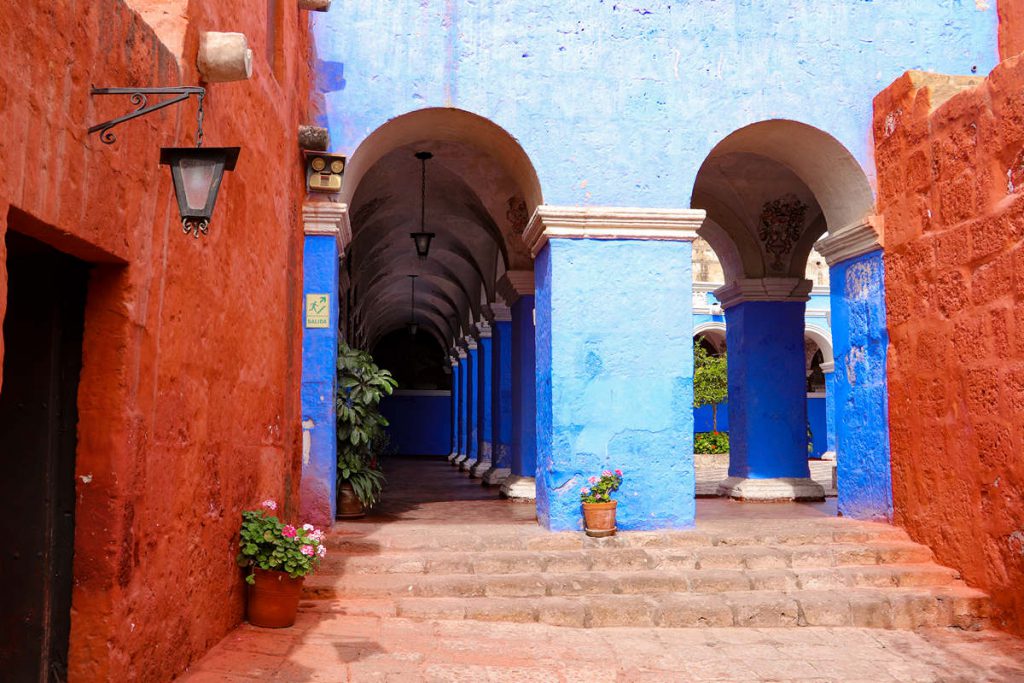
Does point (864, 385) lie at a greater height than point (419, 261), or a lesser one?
lesser

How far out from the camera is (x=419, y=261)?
17312 millimetres

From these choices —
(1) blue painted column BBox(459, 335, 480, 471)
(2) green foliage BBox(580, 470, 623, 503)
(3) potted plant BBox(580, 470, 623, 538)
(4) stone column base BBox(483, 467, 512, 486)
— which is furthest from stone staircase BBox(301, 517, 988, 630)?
(1) blue painted column BBox(459, 335, 480, 471)

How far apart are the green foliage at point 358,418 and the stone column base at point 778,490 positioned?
4.53m

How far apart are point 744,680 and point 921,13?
20.7 feet

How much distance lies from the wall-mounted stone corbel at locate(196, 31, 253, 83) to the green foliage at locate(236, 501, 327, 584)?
260 cm

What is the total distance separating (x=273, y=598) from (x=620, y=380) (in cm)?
339

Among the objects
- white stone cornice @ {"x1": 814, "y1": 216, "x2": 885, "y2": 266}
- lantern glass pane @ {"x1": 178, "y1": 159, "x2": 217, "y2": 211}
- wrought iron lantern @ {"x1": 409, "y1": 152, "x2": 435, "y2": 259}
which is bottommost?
lantern glass pane @ {"x1": 178, "y1": 159, "x2": 217, "y2": 211}

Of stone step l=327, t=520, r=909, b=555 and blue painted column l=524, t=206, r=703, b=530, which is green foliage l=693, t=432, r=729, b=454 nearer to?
stone step l=327, t=520, r=909, b=555

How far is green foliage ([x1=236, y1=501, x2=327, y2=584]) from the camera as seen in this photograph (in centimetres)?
536

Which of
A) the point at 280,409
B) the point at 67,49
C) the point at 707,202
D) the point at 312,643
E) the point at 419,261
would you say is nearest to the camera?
the point at 67,49

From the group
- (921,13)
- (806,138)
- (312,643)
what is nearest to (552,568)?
(312,643)

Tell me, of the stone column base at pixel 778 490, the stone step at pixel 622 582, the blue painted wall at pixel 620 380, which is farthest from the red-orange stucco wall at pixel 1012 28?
the stone column base at pixel 778 490

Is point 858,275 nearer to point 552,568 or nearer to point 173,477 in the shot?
point 552,568

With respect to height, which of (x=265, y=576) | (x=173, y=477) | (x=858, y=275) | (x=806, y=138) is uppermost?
(x=806, y=138)
